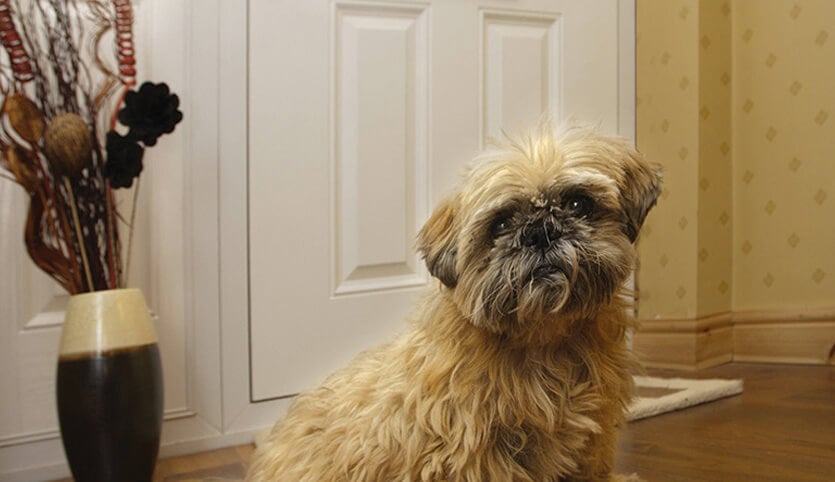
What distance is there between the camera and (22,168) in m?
1.58

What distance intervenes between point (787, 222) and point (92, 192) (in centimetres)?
247

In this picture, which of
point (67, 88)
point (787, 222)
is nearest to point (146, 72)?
point (67, 88)

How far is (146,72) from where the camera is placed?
6.20 feet

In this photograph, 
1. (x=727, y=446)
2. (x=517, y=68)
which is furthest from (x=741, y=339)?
(x=517, y=68)

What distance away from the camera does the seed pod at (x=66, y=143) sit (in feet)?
5.02

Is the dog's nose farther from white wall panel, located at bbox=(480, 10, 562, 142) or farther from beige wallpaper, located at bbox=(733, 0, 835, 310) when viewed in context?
beige wallpaper, located at bbox=(733, 0, 835, 310)

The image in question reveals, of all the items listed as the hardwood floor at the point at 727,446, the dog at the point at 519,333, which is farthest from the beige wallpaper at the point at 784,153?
the dog at the point at 519,333

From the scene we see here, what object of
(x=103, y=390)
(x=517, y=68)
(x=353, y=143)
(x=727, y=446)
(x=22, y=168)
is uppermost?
(x=517, y=68)

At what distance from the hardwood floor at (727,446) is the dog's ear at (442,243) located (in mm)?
751

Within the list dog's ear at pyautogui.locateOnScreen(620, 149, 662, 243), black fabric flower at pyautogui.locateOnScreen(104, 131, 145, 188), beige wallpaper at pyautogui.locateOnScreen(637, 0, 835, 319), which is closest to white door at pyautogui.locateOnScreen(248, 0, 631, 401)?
black fabric flower at pyautogui.locateOnScreen(104, 131, 145, 188)

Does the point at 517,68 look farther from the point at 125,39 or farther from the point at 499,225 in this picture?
the point at 499,225

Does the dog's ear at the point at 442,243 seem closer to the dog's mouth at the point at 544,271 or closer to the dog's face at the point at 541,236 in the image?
the dog's face at the point at 541,236

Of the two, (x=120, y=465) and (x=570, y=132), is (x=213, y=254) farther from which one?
(x=570, y=132)

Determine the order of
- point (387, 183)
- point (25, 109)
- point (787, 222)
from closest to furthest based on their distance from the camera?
point (25, 109) < point (387, 183) < point (787, 222)
